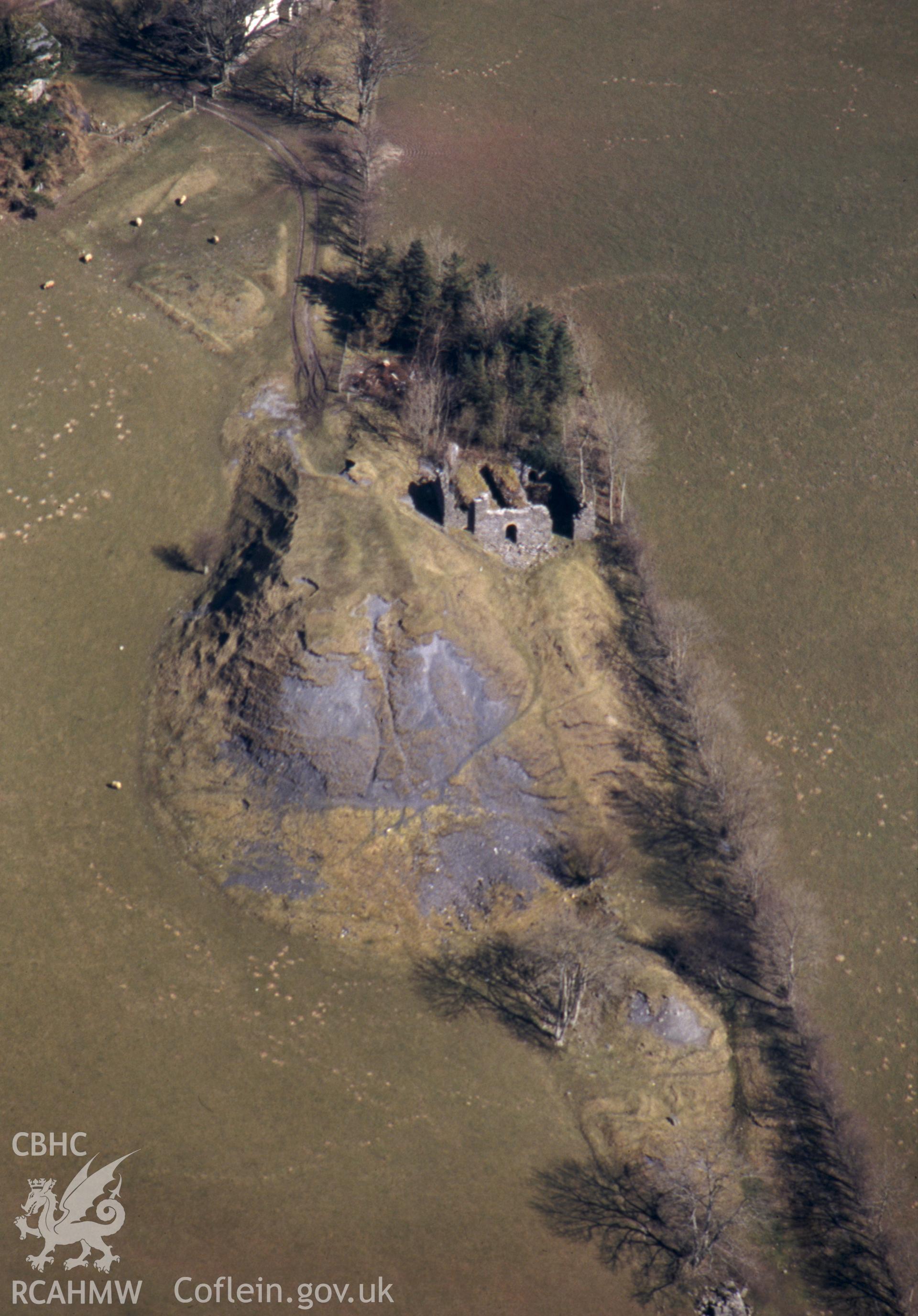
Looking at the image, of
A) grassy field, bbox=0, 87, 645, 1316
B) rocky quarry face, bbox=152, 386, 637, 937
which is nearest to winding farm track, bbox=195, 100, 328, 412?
grassy field, bbox=0, 87, 645, 1316

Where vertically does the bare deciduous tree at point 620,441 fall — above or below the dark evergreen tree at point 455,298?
below

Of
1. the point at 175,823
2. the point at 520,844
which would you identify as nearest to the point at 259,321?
the point at 175,823

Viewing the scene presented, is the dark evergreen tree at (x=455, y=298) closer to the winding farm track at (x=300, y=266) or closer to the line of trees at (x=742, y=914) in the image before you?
the winding farm track at (x=300, y=266)

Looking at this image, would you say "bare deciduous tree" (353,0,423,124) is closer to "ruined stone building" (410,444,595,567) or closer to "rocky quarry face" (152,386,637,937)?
"ruined stone building" (410,444,595,567)

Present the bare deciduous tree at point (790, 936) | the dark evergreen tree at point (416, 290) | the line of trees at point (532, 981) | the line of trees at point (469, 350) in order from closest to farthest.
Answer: the line of trees at point (532, 981), the bare deciduous tree at point (790, 936), the line of trees at point (469, 350), the dark evergreen tree at point (416, 290)

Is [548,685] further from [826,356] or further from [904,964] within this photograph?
[826,356]

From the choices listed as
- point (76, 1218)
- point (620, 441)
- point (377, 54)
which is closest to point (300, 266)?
point (377, 54)

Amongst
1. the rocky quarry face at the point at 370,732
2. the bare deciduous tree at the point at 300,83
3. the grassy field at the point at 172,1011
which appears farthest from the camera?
the bare deciduous tree at the point at 300,83

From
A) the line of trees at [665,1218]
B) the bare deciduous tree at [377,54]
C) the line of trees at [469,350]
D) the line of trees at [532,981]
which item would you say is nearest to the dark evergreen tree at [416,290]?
the line of trees at [469,350]
